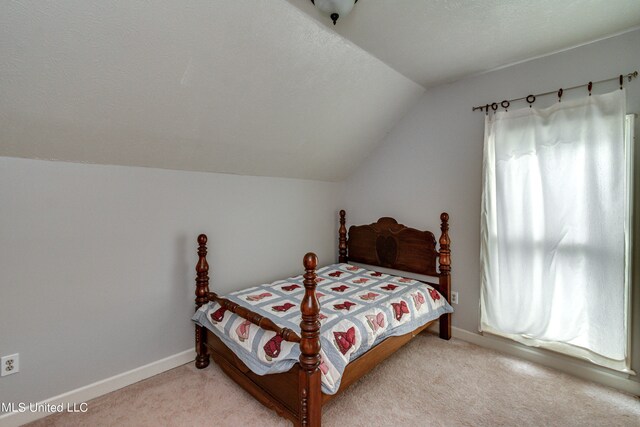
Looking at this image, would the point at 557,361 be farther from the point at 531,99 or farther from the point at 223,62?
the point at 223,62

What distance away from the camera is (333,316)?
2.02m

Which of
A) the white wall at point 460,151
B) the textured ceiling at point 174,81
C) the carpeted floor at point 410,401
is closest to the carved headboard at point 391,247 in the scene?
the white wall at point 460,151

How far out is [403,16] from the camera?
6.10ft

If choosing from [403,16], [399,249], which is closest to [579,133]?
[403,16]

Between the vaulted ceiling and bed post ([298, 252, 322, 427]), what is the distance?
1342mm

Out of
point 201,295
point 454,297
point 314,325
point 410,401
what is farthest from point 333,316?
point 454,297

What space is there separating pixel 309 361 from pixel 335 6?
1.95 metres

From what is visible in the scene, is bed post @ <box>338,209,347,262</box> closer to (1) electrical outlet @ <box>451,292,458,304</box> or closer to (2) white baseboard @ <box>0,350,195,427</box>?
(1) electrical outlet @ <box>451,292,458,304</box>

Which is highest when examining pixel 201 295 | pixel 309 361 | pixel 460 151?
pixel 460 151

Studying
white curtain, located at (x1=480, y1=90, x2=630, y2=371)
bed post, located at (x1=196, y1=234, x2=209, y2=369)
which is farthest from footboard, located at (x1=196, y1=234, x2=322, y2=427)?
white curtain, located at (x1=480, y1=90, x2=630, y2=371)

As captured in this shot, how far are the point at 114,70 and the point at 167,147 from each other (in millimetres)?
638

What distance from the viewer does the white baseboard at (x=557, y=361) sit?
209 centimetres

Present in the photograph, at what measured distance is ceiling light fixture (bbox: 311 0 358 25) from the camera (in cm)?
163

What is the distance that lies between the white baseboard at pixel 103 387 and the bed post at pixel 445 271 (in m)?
2.31
